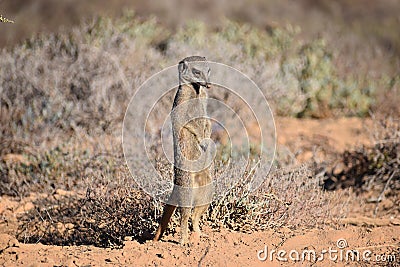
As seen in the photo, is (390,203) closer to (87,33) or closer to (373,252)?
(373,252)

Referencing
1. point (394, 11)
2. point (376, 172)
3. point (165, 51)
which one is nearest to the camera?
point (376, 172)

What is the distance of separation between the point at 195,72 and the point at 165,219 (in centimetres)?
102

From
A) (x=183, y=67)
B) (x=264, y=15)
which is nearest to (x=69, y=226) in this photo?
(x=183, y=67)

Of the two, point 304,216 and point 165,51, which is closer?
point 304,216

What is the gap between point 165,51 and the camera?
9.33 meters

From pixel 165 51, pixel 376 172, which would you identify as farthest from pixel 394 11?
pixel 376 172

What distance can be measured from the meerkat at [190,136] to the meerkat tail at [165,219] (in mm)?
17

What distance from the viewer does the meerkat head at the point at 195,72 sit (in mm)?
3855

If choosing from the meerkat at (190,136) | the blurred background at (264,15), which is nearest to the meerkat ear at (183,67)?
the meerkat at (190,136)

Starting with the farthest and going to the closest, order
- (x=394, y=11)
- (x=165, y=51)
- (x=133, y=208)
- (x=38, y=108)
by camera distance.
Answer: (x=394, y=11)
(x=165, y=51)
(x=38, y=108)
(x=133, y=208)

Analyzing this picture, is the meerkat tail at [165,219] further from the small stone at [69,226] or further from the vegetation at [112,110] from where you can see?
the small stone at [69,226]

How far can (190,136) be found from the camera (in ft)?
12.9

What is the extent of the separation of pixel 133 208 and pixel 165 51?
491 centimetres

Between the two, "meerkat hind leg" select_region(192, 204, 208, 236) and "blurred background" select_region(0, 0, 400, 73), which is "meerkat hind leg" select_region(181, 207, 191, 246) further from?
"blurred background" select_region(0, 0, 400, 73)
